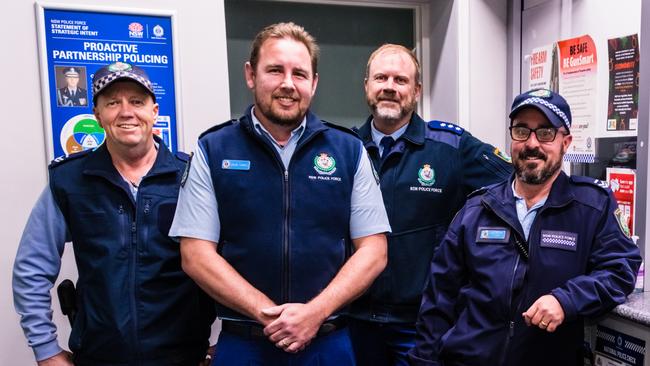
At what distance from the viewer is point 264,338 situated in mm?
→ 1354

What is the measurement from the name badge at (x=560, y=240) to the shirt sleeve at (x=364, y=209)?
44 cm

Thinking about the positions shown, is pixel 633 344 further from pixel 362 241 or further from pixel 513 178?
pixel 362 241

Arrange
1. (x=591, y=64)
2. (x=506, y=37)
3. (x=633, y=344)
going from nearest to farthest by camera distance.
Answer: (x=633, y=344)
(x=591, y=64)
(x=506, y=37)

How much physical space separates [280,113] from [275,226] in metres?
0.31

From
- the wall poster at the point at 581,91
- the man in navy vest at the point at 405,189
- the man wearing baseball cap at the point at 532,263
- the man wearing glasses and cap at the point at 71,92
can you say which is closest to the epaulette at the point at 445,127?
the man in navy vest at the point at 405,189

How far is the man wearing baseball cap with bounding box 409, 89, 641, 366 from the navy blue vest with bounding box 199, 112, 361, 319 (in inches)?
15.8

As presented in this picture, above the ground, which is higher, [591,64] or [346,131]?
[591,64]

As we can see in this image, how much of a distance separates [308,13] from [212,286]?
1632 millimetres

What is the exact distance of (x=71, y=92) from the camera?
1901mm

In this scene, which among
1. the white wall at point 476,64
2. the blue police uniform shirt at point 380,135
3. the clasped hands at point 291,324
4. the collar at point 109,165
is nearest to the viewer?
the clasped hands at point 291,324

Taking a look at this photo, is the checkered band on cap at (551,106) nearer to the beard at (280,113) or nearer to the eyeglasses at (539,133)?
the eyeglasses at (539,133)

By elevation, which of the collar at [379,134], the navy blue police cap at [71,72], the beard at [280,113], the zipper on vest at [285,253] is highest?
the navy blue police cap at [71,72]

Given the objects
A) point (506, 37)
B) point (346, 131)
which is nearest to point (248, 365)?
point (346, 131)

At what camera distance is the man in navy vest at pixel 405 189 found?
175cm
